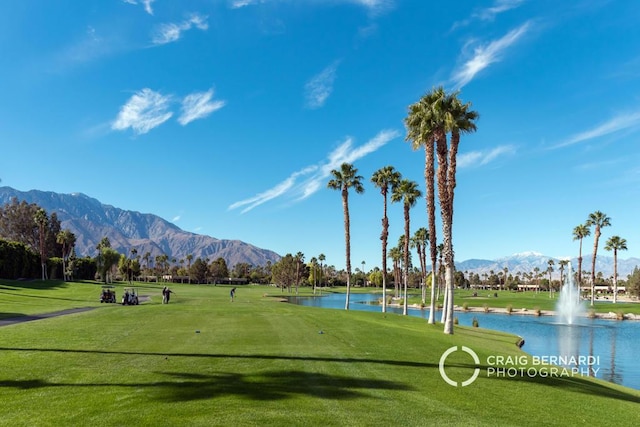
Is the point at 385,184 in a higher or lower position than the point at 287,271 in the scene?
higher

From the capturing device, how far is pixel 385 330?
29047 mm

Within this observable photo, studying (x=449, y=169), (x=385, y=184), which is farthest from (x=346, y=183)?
(x=449, y=169)

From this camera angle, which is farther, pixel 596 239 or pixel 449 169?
pixel 596 239

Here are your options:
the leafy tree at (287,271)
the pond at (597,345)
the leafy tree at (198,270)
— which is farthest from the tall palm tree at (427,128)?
the leafy tree at (198,270)

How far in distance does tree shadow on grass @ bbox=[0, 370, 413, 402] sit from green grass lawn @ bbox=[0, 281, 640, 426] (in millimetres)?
37

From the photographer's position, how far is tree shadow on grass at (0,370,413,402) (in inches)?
497

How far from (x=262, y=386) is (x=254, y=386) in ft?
0.83

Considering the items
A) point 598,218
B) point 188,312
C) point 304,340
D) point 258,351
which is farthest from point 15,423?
point 598,218

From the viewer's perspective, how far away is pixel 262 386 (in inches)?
536

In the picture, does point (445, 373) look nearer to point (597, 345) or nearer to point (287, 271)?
point (597, 345)

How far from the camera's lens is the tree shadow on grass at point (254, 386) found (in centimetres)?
1262

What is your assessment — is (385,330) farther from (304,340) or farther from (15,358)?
(15,358)

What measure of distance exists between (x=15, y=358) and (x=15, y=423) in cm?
805

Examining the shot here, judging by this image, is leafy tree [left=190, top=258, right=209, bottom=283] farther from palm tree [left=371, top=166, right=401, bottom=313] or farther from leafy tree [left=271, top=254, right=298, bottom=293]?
palm tree [left=371, top=166, right=401, bottom=313]
